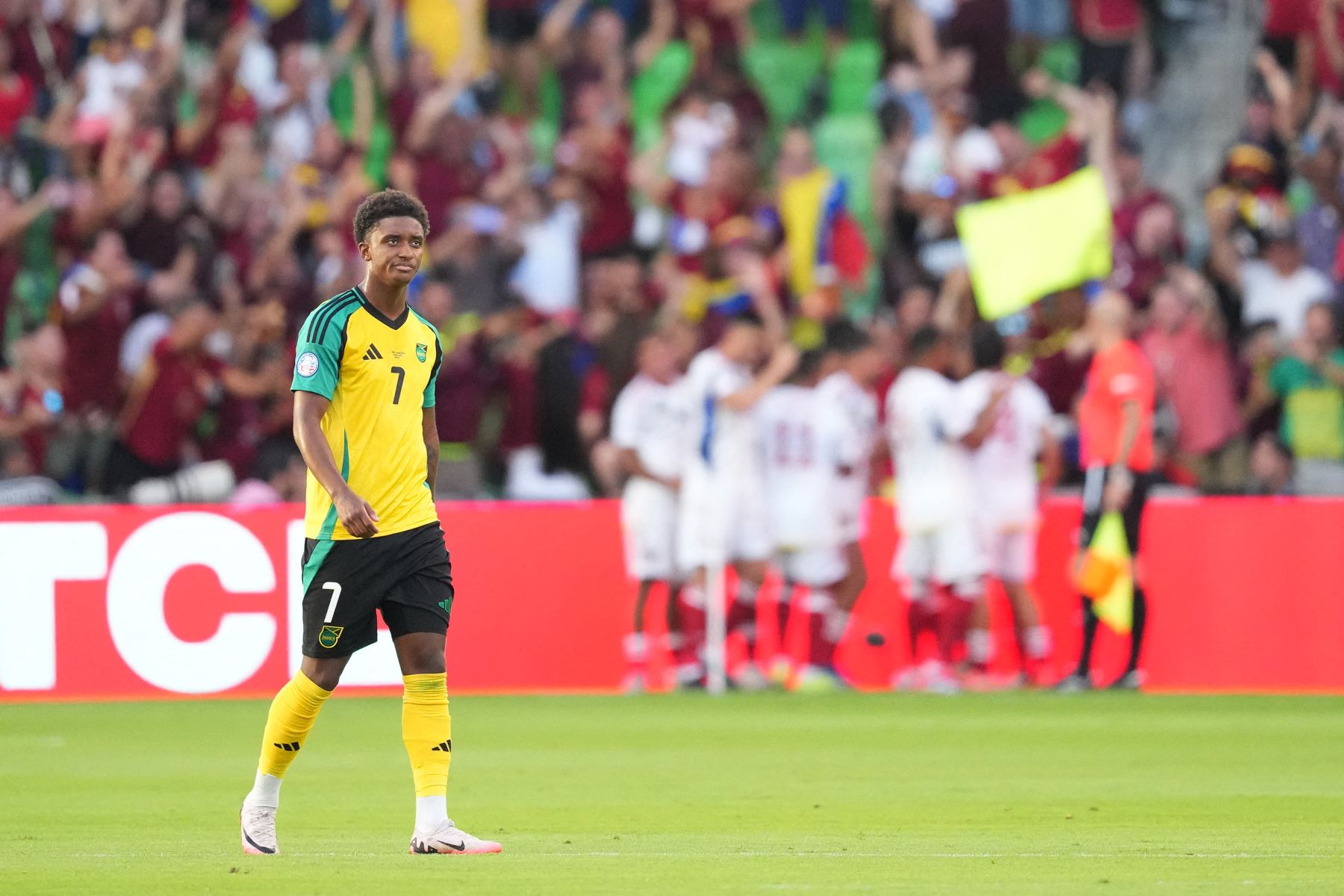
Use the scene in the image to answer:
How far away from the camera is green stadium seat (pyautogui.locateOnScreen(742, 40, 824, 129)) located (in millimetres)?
20922

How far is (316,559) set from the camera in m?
7.78

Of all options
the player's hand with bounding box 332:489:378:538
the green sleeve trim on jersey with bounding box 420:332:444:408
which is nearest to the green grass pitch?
the player's hand with bounding box 332:489:378:538

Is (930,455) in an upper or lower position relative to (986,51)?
lower

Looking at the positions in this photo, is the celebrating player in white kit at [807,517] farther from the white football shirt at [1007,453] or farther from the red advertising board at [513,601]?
the white football shirt at [1007,453]

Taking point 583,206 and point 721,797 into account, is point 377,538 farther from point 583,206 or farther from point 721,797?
point 583,206

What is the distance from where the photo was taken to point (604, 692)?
15.7 m

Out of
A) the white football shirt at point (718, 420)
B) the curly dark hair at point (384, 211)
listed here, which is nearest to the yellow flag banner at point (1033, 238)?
the white football shirt at point (718, 420)

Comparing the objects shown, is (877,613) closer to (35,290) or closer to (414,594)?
(35,290)

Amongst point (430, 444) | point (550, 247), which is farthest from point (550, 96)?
point (430, 444)

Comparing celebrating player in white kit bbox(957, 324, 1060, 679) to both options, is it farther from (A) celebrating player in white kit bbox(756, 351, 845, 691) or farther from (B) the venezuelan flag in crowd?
(B) the venezuelan flag in crowd

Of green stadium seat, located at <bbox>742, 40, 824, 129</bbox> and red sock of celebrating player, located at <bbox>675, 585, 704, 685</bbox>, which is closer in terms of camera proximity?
red sock of celebrating player, located at <bbox>675, 585, 704, 685</bbox>

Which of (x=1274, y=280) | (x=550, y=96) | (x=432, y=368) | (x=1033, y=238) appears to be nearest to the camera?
(x=432, y=368)

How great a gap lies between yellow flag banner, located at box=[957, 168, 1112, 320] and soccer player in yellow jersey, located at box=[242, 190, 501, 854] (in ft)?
28.9

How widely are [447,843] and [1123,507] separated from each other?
8147 millimetres
